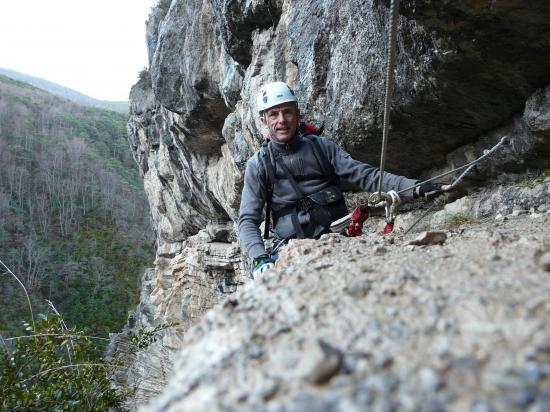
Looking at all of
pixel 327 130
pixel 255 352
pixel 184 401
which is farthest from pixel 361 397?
pixel 327 130

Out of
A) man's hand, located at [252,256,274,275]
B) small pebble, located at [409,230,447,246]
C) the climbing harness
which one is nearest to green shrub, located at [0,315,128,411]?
man's hand, located at [252,256,274,275]

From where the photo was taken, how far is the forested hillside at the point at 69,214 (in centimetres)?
3409

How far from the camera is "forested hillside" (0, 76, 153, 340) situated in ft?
112

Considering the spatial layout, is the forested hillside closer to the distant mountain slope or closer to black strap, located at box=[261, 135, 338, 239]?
black strap, located at box=[261, 135, 338, 239]

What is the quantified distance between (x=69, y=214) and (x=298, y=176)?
163 ft

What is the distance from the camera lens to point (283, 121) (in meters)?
3.83

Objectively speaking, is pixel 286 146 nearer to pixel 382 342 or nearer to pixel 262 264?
pixel 262 264

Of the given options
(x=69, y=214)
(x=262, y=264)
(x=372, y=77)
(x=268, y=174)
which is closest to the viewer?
(x=262, y=264)

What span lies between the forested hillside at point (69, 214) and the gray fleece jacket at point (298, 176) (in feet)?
94.4

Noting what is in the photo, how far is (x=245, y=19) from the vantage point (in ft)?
25.2

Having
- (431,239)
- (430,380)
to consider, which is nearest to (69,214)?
(431,239)

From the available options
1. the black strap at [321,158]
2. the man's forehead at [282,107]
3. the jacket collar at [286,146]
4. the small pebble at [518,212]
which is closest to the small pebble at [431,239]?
the black strap at [321,158]

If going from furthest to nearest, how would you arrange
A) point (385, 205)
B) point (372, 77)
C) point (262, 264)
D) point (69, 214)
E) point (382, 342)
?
point (69, 214) < point (372, 77) < point (385, 205) < point (262, 264) < point (382, 342)

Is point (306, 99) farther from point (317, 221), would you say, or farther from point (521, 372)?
point (521, 372)
